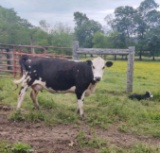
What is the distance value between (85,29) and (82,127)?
47.3m

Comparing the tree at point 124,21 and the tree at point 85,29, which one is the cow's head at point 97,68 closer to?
the tree at point 85,29

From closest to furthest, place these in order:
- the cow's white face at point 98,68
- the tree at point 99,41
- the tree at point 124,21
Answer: the cow's white face at point 98,68
the tree at point 99,41
the tree at point 124,21

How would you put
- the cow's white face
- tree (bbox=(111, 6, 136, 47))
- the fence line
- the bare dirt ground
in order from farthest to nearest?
1. tree (bbox=(111, 6, 136, 47))
2. the fence line
3. the cow's white face
4. the bare dirt ground

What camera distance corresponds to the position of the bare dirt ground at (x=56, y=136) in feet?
13.9

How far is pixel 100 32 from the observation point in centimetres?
5228

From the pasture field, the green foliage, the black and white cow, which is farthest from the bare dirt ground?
the black and white cow

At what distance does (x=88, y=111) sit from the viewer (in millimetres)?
6664

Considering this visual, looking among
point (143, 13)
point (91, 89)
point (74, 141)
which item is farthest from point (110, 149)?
point (143, 13)

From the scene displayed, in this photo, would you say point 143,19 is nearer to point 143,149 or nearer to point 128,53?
point 128,53

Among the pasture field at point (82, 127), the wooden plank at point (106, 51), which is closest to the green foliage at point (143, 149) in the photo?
the pasture field at point (82, 127)

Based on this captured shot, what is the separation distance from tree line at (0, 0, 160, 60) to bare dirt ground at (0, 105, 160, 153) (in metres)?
24.3

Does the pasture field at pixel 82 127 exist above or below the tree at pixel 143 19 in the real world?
below

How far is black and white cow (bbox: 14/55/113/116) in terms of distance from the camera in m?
6.24

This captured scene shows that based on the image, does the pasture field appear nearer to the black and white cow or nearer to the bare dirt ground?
the bare dirt ground
